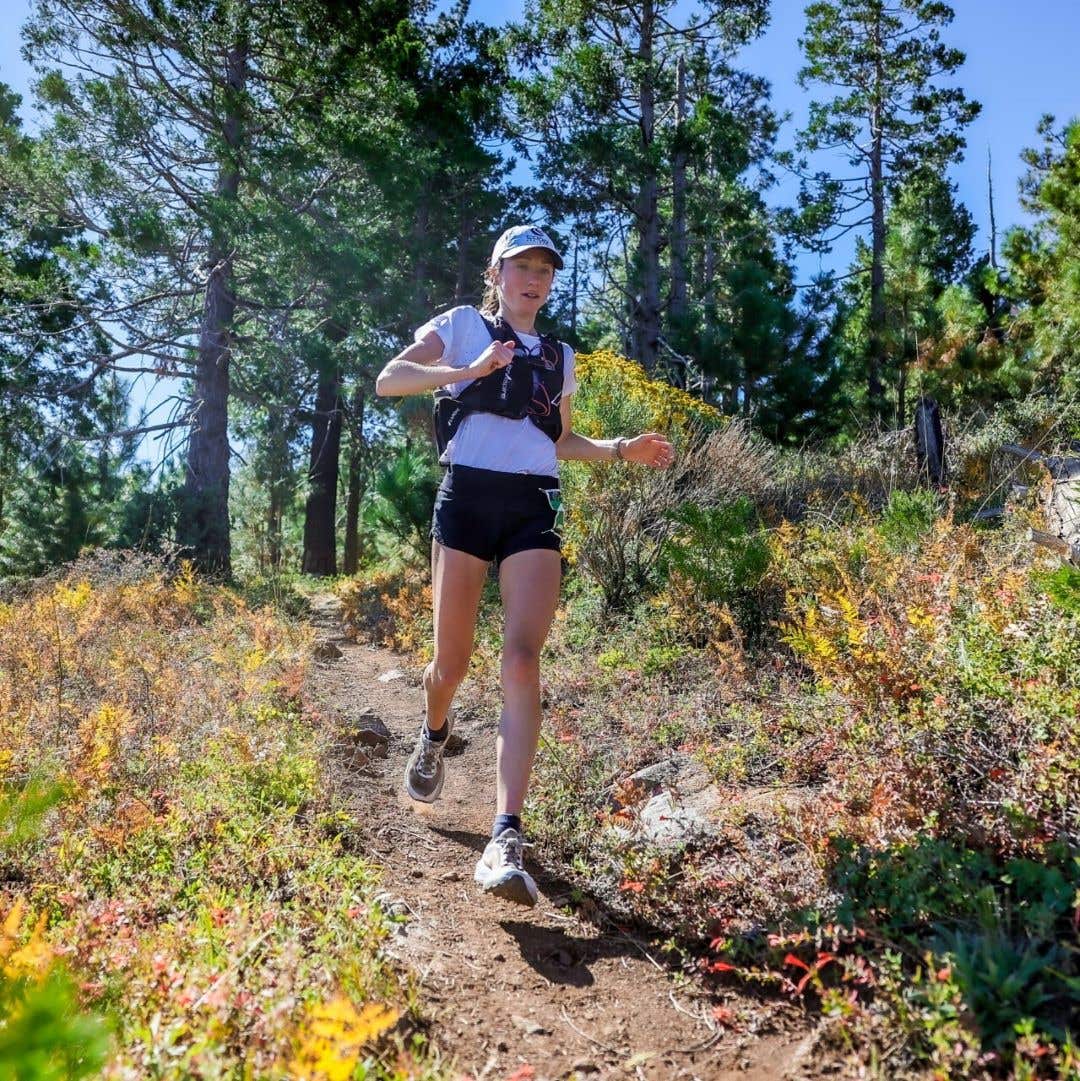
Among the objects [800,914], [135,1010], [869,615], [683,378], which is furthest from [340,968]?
[683,378]

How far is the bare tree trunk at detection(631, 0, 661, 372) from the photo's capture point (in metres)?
14.5

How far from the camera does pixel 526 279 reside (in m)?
3.05

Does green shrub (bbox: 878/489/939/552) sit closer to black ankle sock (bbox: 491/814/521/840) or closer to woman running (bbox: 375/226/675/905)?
woman running (bbox: 375/226/675/905)

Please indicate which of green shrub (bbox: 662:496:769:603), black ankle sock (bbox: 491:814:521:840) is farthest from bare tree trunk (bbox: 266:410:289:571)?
black ankle sock (bbox: 491:814:521:840)

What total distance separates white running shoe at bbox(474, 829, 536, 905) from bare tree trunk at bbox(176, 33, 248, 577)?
407 inches

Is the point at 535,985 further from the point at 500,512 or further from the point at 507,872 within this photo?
the point at 500,512

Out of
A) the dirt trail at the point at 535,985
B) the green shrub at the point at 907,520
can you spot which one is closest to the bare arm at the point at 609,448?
the dirt trail at the point at 535,985

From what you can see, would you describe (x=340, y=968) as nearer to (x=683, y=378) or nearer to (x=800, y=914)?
(x=800, y=914)

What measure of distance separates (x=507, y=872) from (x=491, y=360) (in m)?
1.54

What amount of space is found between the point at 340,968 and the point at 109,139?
13147 mm

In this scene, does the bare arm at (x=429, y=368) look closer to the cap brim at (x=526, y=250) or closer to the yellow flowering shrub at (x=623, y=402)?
→ the cap brim at (x=526, y=250)

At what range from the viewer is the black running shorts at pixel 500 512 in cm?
291

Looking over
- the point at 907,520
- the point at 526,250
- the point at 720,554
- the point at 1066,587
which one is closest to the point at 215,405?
the point at 720,554

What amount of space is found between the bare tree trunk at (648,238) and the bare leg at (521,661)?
11978mm
